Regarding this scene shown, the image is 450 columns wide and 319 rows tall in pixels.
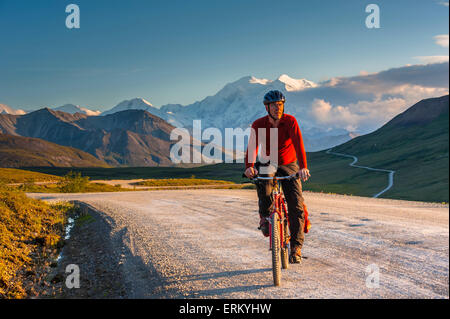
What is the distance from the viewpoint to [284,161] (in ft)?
25.6

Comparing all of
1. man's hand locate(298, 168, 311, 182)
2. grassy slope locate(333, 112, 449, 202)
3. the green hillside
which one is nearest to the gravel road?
man's hand locate(298, 168, 311, 182)

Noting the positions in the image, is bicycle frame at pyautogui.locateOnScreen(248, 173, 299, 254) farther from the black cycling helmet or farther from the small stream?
the small stream

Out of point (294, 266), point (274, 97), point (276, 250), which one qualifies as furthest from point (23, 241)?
point (274, 97)

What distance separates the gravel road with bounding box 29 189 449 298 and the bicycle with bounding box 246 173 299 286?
34cm

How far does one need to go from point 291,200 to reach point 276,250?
47.3 inches

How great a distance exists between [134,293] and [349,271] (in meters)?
4.65

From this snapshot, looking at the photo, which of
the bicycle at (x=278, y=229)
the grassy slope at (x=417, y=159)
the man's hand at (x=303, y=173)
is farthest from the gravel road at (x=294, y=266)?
the grassy slope at (x=417, y=159)

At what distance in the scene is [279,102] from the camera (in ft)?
25.1

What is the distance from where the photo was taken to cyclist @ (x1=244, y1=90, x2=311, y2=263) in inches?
300

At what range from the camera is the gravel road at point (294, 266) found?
705 cm

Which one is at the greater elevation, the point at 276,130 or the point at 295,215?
the point at 276,130

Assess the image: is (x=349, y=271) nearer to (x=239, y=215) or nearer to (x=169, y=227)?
(x=169, y=227)
